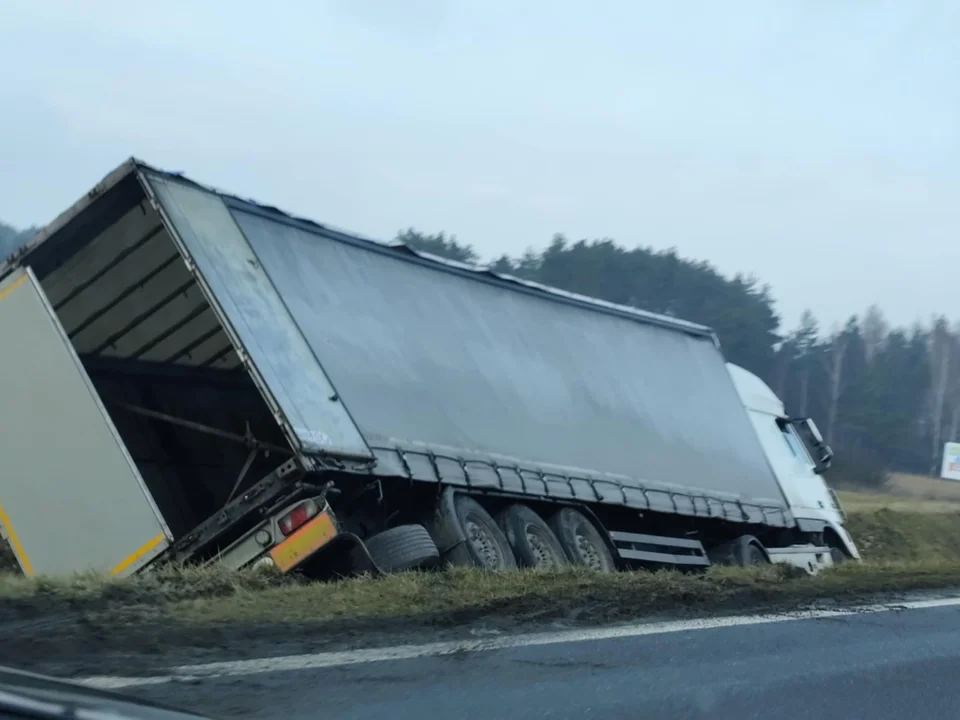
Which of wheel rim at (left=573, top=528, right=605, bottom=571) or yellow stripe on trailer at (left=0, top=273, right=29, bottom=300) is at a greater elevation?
yellow stripe on trailer at (left=0, top=273, right=29, bottom=300)

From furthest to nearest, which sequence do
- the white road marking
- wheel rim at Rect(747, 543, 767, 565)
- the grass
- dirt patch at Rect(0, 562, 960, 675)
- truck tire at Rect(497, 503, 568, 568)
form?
wheel rim at Rect(747, 543, 767, 565), truck tire at Rect(497, 503, 568, 568), the grass, dirt patch at Rect(0, 562, 960, 675), the white road marking

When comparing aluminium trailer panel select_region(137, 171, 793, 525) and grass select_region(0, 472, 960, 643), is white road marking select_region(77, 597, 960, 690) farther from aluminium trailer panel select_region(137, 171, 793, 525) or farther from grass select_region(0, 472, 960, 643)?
aluminium trailer panel select_region(137, 171, 793, 525)

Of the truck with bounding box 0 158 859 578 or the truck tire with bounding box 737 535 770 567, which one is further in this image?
the truck tire with bounding box 737 535 770 567

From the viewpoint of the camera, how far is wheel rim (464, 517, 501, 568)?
951 cm

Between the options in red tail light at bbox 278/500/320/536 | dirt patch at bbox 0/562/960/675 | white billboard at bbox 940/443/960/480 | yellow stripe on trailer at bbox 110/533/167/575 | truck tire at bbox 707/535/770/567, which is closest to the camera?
dirt patch at bbox 0/562/960/675

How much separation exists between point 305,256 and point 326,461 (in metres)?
2.10

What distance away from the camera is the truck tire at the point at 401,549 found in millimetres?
8617

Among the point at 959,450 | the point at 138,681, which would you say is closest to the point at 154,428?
the point at 138,681

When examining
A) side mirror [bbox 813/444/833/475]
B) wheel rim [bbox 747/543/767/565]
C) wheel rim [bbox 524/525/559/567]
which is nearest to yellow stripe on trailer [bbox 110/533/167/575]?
wheel rim [bbox 524/525/559/567]

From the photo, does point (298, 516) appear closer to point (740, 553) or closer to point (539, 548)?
point (539, 548)

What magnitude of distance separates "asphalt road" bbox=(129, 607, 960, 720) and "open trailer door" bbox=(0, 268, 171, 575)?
306 cm

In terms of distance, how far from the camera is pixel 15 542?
331 inches

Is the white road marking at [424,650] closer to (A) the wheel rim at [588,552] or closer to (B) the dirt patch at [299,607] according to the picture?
(B) the dirt patch at [299,607]

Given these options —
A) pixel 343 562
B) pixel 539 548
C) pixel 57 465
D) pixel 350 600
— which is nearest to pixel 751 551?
pixel 539 548
